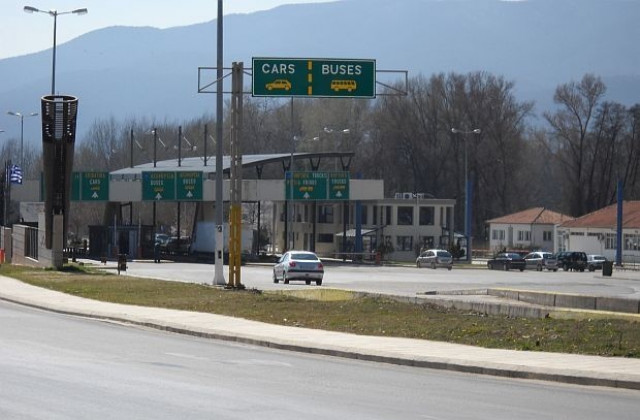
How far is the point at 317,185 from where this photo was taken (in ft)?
271

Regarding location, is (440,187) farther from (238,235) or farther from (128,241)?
(238,235)

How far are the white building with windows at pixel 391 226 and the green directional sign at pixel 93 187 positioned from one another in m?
20.6

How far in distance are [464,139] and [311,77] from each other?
77.4m

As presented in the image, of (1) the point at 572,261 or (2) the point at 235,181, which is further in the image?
(1) the point at 572,261

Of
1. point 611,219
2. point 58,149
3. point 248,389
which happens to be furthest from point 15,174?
point 248,389

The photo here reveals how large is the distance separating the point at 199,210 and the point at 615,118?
4516 centimetres

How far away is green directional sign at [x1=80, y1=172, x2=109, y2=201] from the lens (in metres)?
88.5

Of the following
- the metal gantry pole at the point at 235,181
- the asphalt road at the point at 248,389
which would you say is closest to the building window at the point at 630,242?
the metal gantry pole at the point at 235,181

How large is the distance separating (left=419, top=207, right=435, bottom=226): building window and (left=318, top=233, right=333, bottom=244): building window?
858 cm

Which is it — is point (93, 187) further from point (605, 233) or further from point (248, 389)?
point (248, 389)

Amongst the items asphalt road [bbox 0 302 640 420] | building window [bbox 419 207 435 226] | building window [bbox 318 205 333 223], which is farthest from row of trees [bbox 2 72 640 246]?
asphalt road [bbox 0 302 640 420]

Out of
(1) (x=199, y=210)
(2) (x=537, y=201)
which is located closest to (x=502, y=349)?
(1) (x=199, y=210)

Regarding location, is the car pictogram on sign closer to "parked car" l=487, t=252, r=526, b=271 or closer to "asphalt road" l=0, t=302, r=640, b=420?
"asphalt road" l=0, t=302, r=640, b=420

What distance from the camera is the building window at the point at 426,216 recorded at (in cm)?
10531
